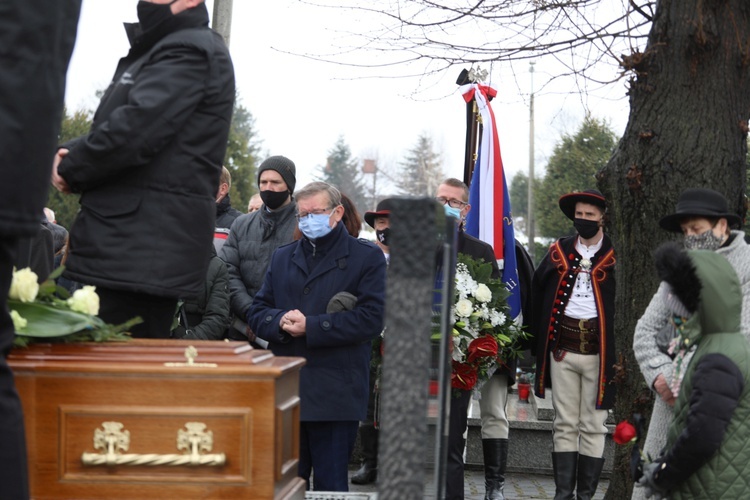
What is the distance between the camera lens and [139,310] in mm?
4031

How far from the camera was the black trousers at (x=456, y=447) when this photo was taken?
741cm

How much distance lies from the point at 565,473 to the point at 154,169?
196 inches

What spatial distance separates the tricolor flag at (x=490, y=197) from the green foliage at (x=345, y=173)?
8959 centimetres

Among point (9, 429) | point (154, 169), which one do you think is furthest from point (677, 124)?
point (9, 429)

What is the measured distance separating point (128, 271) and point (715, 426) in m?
2.31

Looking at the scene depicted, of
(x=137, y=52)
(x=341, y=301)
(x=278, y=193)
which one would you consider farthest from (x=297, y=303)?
(x=137, y=52)

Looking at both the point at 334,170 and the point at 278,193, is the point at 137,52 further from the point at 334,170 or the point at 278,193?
the point at 334,170

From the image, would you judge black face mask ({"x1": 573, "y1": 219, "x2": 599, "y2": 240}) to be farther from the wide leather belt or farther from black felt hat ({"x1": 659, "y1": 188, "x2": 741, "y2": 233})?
black felt hat ({"x1": 659, "y1": 188, "x2": 741, "y2": 233})

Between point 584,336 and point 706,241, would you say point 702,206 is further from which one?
point 584,336

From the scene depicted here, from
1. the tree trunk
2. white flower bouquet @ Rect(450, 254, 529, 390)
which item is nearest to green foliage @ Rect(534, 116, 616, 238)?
white flower bouquet @ Rect(450, 254, 529, 390)

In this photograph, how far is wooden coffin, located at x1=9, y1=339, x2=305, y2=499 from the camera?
2.93 metres

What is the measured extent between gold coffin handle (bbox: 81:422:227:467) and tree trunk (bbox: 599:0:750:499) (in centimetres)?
444

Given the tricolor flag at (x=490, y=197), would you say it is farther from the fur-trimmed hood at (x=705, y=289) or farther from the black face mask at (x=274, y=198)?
the fur-trimmed hood at (x=705, y=289)

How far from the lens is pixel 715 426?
4.35 metres
